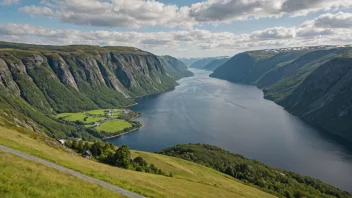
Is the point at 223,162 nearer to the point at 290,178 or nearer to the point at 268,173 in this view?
the point at 268,173

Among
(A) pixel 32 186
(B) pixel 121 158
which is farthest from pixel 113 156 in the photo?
(A) pixel 32 186

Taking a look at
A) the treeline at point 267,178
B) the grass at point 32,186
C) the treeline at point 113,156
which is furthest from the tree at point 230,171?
the grass at point 32,186

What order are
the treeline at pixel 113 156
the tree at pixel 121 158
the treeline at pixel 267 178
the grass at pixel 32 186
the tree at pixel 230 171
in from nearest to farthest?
the grass at pixel 32 186
the tree at pixel 121 158
the treeline at pixel 113 156
the treeline at pixel 267 178
the tree at pixel 230 171

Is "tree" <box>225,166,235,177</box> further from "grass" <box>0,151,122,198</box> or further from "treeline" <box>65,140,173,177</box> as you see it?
"grass" <box>0,151,122,198</box>

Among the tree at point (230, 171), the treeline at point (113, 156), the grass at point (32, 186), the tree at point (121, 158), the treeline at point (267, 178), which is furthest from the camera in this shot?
the tree at point (230, 171)

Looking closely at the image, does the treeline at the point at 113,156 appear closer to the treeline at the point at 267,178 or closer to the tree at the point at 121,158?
the tree at the point at 121,158

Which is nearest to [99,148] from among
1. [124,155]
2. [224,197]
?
[124,155]

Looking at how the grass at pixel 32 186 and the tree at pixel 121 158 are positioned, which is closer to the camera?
the grass at pixel 32 186

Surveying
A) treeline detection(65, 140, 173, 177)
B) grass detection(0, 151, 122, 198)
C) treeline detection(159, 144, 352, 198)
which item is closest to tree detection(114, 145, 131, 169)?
treeline detection(65, 140, 173, 177)
